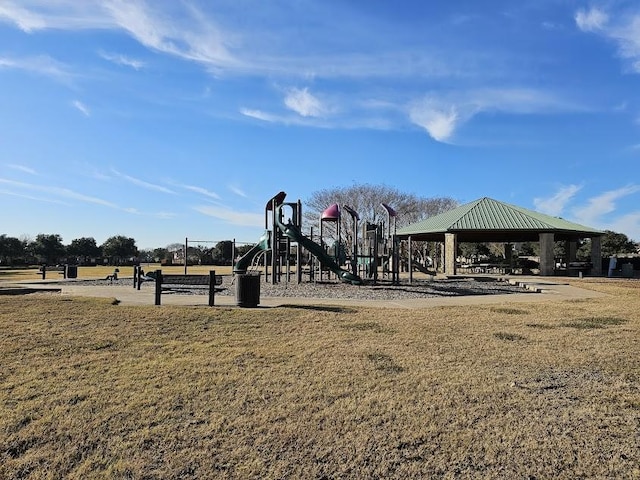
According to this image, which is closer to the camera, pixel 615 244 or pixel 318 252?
pixel 318 252

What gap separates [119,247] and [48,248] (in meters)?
7.55

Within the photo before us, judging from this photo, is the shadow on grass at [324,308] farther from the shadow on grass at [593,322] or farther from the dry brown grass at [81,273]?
the dry brown grass at [81,273]

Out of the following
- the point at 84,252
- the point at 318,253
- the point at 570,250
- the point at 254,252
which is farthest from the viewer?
the point at 84,252

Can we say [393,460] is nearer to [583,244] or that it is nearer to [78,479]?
[78,479]

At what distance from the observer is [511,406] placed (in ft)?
13.3

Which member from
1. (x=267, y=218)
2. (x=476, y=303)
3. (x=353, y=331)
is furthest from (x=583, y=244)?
(x=353, y=331)

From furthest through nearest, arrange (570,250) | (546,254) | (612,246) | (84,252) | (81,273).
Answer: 1. (84,252)
2. (612,246)
3. (81,273)
4. (570,250)
5. (546,254)

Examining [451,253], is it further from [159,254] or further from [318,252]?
[159,254]

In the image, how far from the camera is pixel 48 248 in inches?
1831

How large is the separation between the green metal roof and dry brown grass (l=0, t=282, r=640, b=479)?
16.4 m

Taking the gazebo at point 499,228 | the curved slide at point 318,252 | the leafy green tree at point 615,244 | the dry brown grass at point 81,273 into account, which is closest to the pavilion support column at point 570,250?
the gazebo at point 499,228

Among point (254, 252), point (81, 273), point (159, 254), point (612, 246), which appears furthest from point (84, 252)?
point (612, 246)

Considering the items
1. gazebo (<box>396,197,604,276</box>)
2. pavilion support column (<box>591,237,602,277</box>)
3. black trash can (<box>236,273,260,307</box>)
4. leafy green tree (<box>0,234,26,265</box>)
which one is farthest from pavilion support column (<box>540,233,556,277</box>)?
leafy green tree (<box>0,234,26,265</box>)

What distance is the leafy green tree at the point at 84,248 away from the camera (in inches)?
1969
